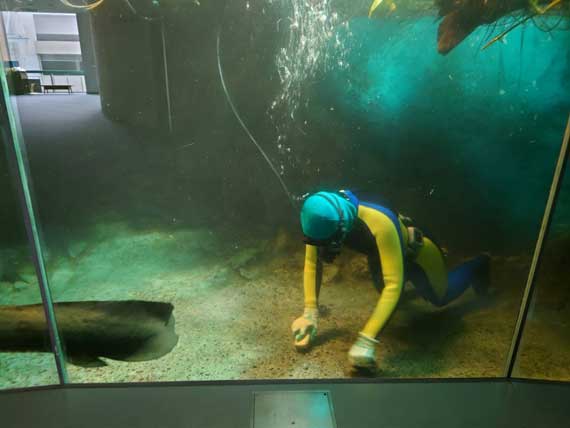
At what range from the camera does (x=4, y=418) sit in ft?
5.98

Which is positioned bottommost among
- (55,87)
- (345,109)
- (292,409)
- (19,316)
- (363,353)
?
(292,409)

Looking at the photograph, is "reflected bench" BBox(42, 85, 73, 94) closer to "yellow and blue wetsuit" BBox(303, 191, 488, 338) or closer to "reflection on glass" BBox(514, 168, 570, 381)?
"yellow and blue wetsuit" BBox(303, 191, 488, 338)

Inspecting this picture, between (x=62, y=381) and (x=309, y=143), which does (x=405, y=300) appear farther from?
(x=62, y=381)

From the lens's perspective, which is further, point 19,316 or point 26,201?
point 19,316

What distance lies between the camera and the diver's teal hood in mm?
1959

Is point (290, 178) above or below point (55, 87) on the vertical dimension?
below

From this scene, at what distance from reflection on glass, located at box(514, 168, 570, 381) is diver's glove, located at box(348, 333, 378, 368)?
851mm

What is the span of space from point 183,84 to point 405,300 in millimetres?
1742

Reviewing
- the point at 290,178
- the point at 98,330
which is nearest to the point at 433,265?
the point at 290,178

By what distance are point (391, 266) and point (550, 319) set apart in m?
1.07

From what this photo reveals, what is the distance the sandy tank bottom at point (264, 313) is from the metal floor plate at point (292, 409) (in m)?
0.14

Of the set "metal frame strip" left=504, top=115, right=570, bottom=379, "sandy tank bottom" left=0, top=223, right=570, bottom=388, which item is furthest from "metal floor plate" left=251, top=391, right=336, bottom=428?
"metal frame strip" left=504, top=115, right=570, bottom=379

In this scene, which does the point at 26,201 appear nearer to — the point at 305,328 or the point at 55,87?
the point at 55,87

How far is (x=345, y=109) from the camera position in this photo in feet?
6.35
